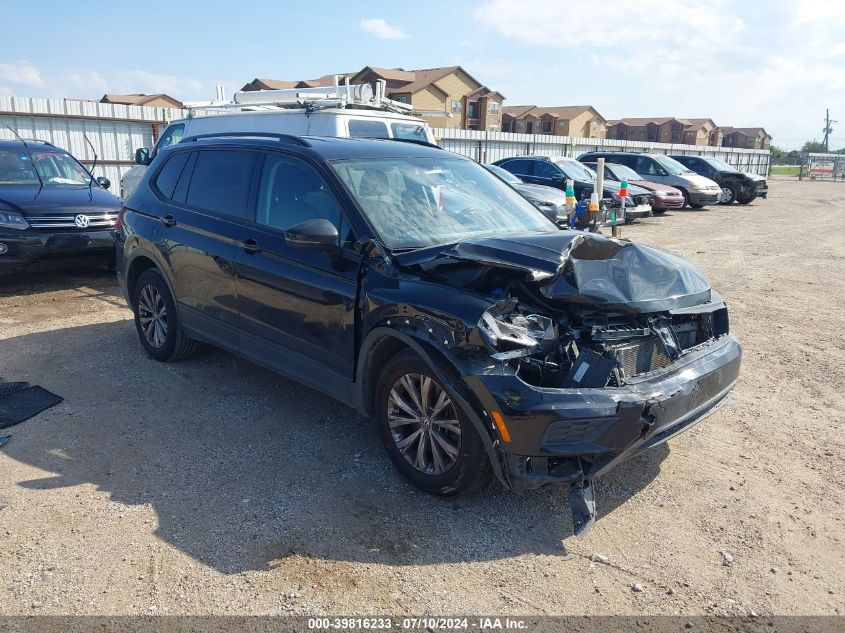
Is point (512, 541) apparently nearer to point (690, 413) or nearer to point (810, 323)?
point (690, 413)

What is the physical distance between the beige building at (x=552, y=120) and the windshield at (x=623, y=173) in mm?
59850

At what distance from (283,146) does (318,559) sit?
282 cm

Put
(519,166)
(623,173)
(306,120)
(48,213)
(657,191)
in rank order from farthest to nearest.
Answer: (657,191) < (623,173) < (519,166) < (306,120) < (48,213)

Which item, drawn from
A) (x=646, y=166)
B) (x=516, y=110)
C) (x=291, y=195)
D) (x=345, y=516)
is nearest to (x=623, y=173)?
(x=646, y=166)

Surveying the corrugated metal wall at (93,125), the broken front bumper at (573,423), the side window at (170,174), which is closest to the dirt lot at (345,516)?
the broken front bumper at (573,423)

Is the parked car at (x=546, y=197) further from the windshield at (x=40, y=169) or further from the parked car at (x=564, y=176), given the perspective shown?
the windshield at (x=40, y=169)

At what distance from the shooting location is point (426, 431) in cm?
371

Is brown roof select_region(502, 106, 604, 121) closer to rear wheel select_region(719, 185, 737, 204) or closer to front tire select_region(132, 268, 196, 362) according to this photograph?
rear wheel select_region(719, 185, 737, 204)

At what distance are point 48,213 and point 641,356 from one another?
7761mm

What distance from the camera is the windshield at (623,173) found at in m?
19.0

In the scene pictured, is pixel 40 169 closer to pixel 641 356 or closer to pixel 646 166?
pixel 641 356

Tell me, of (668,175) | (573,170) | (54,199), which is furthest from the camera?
(668,175)

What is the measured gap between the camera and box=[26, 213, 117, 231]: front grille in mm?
8367

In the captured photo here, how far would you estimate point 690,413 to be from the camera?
364cm
